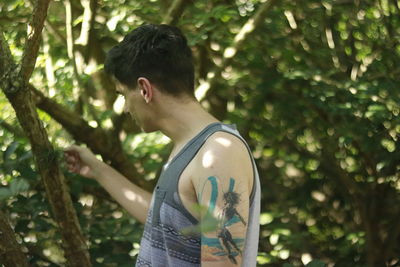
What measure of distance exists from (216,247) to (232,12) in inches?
81.7

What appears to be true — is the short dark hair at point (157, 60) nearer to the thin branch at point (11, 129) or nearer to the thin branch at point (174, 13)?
the thin branch at point (11, 129)

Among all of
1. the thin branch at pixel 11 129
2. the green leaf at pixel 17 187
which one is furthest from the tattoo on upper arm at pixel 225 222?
the thin branch at pixel 11 129

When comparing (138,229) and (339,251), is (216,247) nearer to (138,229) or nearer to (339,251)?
(138,229)

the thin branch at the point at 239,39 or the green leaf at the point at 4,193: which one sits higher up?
the green leaf at the point at 4,193

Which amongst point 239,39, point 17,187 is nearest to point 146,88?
point 17,187

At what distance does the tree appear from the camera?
3.23 meters

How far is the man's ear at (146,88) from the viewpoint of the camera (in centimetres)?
218

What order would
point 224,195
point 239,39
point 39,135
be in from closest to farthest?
point 224,195 → point 39,135 → point 239,39

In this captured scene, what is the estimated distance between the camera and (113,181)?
2.78 meters

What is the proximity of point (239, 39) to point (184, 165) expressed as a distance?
2.22 metres

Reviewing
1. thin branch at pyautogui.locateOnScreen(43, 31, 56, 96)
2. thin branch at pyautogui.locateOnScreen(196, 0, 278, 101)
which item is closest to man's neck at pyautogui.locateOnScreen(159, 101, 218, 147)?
thin branch at pyautogui.locateOnScreen(196, 0, 278, 101)

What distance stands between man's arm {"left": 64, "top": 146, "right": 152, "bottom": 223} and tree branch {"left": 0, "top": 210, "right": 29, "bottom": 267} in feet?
1.04

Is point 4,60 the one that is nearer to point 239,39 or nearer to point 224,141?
point 224,141

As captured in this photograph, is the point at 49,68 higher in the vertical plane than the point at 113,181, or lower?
lower
